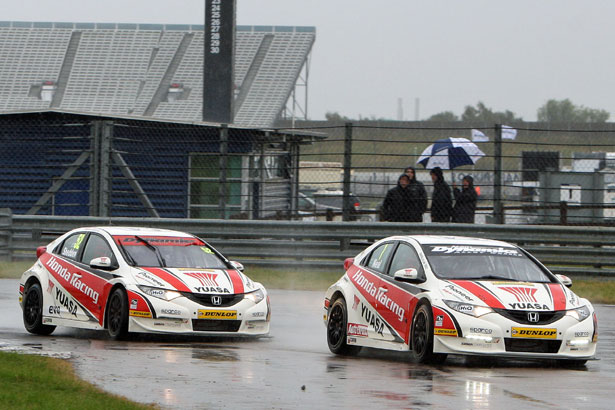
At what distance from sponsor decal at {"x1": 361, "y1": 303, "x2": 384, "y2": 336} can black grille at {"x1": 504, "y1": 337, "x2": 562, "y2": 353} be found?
1.48 meters

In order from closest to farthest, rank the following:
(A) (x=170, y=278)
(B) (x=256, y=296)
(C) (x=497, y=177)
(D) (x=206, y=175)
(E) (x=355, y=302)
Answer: (E) (x=355, y=302)
(A) (x=170, y=278)
(B) (x=256, y=296)
(C) (x=497, y=177)
(D) (x=206, y=175)

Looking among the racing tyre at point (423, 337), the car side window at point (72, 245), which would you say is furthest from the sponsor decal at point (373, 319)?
the car side window at point (72, 245)

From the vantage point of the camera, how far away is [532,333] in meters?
11.2

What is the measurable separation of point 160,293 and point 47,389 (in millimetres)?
4074

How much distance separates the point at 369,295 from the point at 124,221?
1001 centimetres

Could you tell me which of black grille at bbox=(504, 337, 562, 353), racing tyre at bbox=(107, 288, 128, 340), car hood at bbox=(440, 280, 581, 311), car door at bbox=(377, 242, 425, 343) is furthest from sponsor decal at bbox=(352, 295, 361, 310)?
racing tyre at bbox=(107, 288, 128, 340)

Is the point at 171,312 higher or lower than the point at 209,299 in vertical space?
lower

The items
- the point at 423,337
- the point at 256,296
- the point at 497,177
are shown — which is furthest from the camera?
the point at 497,177

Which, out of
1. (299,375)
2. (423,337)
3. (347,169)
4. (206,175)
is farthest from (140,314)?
(206,175)

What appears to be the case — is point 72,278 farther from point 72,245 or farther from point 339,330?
point 339,330

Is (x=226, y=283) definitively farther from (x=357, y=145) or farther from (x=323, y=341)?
(x=357, y=145)

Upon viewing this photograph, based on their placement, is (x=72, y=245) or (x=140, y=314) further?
(x=72, y=245)

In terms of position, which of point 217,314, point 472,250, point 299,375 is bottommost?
point 299,375

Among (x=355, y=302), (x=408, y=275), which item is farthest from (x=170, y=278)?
(x=408, y=275)
